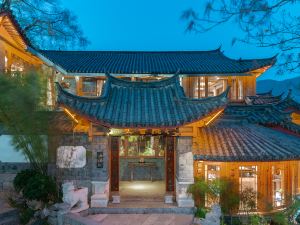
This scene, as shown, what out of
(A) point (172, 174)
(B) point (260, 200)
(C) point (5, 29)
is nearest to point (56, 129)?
(A) point (172, 174)

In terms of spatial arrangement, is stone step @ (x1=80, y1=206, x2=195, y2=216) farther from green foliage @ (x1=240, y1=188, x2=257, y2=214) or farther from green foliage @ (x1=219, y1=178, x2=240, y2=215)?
green foliage @ (x1=240, y1=188, x2=257, y2=214)

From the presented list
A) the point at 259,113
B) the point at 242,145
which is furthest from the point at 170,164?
the point at 259,113

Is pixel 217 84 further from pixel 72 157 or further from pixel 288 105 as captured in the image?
pixel 72 157

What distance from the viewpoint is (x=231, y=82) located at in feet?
53.6

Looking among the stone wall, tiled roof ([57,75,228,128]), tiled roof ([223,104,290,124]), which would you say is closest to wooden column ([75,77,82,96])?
tiled roof ([57,75,228,128])

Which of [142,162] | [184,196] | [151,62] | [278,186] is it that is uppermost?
[151,62]

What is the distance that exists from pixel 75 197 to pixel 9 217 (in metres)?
1.81

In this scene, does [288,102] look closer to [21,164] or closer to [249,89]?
[249,89]

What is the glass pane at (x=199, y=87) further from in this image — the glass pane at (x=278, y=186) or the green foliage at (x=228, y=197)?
the green foliage at (x=228, y=197)

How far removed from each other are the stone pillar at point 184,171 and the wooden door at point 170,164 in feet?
1.74

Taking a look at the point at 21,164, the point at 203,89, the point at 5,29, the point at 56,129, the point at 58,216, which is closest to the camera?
the point at 58,216

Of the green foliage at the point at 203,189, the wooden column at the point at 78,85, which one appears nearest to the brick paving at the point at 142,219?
the green foliage at the point at 203,189

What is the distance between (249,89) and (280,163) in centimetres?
672

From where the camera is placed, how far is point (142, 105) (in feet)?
33.9
